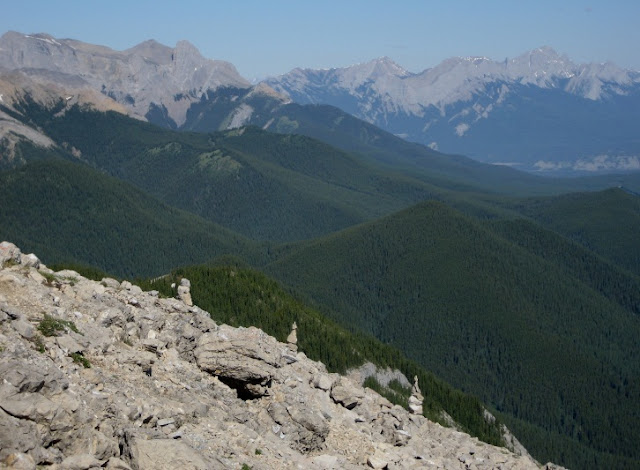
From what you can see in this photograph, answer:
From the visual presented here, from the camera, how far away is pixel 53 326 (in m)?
38.4

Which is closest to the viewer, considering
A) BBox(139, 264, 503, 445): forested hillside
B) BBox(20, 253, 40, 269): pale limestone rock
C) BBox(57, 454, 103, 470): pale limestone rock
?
BBox(57, 454, 103, 470): pale limestone rock

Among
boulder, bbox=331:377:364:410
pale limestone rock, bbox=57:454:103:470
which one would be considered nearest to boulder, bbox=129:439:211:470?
pale limestone rock, bbox=57:454:103:470

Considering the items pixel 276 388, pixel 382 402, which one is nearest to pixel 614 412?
pixel 382 402

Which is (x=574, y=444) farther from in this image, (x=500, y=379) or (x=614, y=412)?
(x=500, y=379)

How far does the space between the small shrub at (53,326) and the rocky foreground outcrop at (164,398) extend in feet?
0.25

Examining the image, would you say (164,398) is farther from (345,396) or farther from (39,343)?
(345,396)

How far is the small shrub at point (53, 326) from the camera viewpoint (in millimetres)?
37688

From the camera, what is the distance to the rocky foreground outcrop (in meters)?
31.1

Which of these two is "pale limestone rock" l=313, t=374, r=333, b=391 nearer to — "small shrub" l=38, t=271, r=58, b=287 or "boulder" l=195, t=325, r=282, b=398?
"boulder" l=195, t=325, r=282, b=398

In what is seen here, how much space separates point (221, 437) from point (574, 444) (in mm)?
138014

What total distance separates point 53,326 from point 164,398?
6353 mm

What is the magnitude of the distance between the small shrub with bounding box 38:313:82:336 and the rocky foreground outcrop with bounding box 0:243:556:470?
8cm

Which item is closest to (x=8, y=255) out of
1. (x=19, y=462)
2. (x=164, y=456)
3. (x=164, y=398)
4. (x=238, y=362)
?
(x=164, y=398)

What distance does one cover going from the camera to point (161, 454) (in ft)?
107
